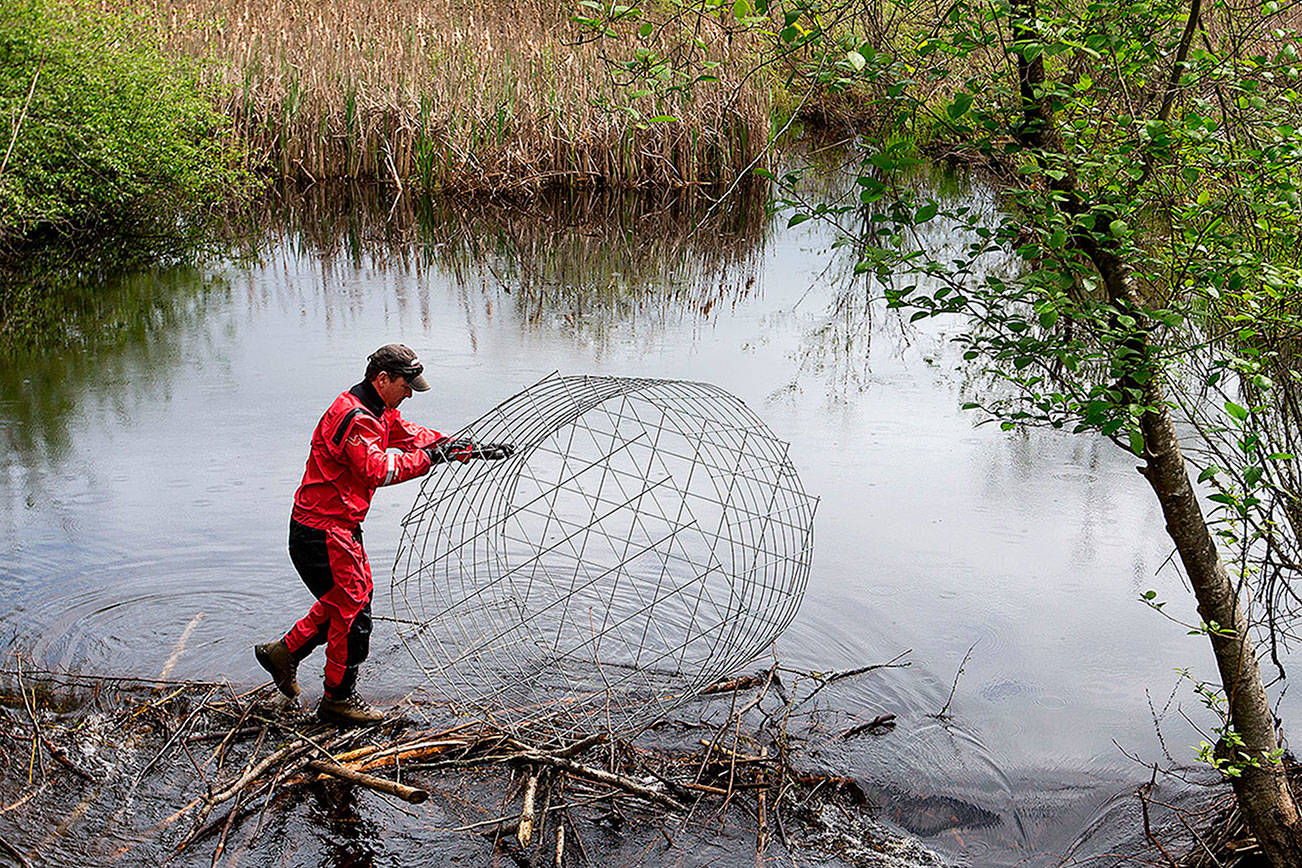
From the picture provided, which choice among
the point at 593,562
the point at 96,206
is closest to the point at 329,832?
the point at 593,562

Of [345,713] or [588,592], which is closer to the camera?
[345,713]

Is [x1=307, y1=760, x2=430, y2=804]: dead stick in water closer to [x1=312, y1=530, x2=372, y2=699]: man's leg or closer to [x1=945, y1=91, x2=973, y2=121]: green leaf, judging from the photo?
[x1=312, y1=530, x2=372, y2=699]: man's leg

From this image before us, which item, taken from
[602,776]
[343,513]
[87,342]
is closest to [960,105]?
[602,776]

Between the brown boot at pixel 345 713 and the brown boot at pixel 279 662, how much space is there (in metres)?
0.22

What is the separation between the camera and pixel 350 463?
169 inches

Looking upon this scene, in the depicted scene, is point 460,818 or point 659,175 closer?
point 460,818

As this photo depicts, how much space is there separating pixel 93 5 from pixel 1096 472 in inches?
428

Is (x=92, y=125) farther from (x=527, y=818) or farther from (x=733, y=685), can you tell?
(x=527, y=818)

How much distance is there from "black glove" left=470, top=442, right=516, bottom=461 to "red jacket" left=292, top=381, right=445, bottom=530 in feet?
0.58

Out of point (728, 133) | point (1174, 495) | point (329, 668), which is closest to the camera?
point (1174, 495)

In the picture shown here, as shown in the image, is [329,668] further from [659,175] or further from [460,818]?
[659,175]

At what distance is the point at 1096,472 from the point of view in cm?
718

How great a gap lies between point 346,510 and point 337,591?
0.29m

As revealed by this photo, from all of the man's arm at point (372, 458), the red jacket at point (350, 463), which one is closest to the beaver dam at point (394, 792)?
the red jacket at point (350, 463)
